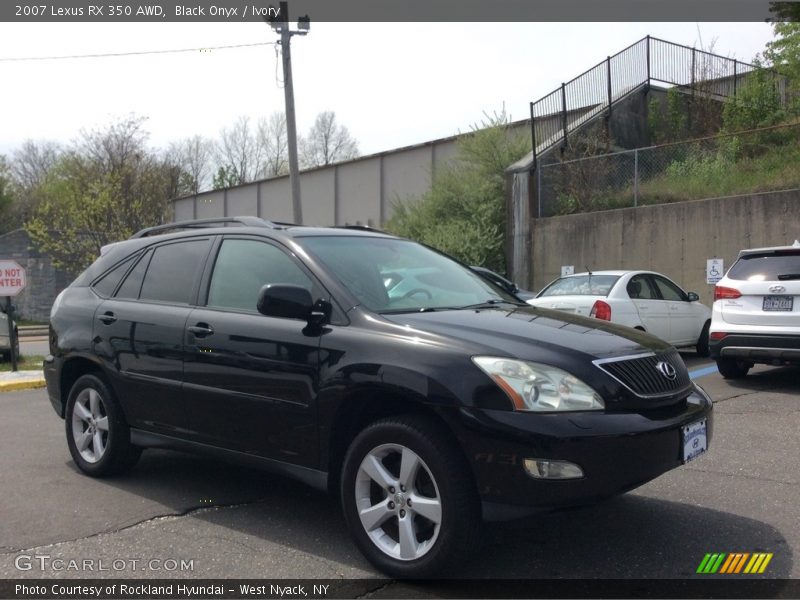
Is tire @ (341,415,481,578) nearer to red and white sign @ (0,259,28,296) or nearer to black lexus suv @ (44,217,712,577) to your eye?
black lexus suv @ (44,217,712,577)

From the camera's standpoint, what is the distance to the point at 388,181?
84.9ft

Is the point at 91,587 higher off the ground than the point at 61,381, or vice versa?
the point at 61,381

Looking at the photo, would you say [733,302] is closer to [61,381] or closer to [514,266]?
[61,381]

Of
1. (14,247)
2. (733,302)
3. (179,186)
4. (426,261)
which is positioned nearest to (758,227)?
(733,302)

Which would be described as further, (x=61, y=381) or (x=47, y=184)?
(x=47, y=184)

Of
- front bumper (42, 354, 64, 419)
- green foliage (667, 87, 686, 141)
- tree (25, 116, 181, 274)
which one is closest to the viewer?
front bumper (42, 354, 64, 419)

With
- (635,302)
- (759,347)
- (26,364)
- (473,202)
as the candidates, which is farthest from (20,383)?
(473,202)

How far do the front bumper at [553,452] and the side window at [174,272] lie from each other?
7.77ft

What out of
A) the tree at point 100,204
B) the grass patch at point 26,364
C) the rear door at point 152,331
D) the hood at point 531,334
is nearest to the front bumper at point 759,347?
the hood at point 531,334

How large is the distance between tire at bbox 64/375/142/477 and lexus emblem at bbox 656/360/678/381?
11.3ft

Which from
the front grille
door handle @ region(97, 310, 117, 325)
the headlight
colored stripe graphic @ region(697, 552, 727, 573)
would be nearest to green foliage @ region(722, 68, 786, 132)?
the front grille

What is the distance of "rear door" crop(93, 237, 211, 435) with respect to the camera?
16.2ft

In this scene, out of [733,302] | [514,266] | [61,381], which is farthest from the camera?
[514,266]

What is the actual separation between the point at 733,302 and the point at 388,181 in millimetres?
17540
